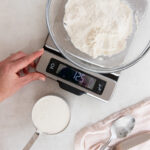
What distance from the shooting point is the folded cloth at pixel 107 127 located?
0.76 meters

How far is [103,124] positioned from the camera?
0.77m

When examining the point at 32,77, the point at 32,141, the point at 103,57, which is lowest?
the point at 32,141

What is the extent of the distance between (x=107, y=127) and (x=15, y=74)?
0.29 m

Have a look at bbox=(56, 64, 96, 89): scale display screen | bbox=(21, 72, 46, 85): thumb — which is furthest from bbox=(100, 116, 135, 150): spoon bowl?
bbox=(21, 72, 46, 85): thumb

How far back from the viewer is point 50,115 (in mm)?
756

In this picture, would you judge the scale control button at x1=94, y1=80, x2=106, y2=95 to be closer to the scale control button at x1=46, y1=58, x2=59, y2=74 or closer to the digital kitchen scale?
the digital kitchen scale

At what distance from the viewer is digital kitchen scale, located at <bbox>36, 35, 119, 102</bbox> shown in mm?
731

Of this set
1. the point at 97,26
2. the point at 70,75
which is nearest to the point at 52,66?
the point at 70,75

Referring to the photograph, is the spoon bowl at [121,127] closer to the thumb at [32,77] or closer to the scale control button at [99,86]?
the scale control button at [99,86]

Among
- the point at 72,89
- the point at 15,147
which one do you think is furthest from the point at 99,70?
the point at 15,147

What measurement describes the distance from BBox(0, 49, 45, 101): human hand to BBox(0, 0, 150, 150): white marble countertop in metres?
0.05

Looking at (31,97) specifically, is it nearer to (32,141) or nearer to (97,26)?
(32,141)

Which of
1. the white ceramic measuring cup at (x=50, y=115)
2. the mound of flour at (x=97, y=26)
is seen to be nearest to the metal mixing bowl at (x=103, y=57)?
the mound of flour at (x=97, y=26)

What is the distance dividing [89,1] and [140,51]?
19cm
